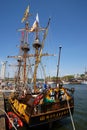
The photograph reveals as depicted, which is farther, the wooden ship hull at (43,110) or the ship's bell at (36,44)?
the ship's bell at (36,44)

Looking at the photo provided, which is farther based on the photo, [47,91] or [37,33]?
[37,33]

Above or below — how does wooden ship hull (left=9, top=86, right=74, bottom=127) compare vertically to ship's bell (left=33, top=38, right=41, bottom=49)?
below

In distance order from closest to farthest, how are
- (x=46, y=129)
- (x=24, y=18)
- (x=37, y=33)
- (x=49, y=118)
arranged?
(x=49, y=118) → (x=46, y=129) → (x=37, y=33) → (x=24, y=18)

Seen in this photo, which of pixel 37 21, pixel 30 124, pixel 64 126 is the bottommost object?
pixel 64 126

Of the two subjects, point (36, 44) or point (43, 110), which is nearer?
point (43, 110)

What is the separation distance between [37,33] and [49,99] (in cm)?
1930

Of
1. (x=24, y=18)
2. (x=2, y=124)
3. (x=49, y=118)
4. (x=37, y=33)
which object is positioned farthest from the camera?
(x=24, y=18)

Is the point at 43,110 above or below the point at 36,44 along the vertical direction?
below

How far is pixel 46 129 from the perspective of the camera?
17.7 m

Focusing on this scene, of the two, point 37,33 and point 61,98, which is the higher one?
point 37,33

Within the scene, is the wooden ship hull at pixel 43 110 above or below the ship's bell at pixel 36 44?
below

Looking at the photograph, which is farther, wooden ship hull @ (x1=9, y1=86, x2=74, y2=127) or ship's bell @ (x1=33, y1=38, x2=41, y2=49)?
ship's bell @ (x1=33, y1=38, x2=41, y2=49)

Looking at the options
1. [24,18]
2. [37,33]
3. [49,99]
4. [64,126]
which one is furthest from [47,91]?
[24,18]

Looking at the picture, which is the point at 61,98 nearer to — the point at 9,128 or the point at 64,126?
the point at 64,126
